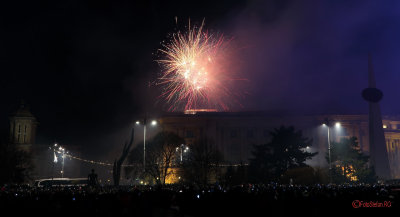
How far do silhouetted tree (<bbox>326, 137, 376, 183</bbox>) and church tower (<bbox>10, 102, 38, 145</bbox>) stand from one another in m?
68.7

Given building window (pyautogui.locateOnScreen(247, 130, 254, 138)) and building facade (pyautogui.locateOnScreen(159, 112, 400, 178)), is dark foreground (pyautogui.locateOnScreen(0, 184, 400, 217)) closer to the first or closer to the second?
building facade (pyautogui.locateOnScreen(159, 112, 400, 178))

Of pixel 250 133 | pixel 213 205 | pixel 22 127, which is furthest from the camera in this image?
pixel 250 133

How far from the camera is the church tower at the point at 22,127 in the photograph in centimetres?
8900

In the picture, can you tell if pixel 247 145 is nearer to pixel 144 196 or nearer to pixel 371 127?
pixel 371 127

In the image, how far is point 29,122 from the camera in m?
91.2

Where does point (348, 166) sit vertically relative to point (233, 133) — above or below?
below

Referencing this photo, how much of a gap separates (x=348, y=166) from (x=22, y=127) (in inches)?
2882

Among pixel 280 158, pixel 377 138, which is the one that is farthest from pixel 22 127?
pixel 377 138

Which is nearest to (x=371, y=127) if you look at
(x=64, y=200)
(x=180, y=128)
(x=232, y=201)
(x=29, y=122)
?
(x=232, y=201)

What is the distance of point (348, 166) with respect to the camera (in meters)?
52.9

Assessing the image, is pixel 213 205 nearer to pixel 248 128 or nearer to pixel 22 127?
pixel 22 127

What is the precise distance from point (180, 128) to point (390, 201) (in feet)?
314

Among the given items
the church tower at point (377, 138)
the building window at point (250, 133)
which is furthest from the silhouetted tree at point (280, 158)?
the building window at point (250, 133)

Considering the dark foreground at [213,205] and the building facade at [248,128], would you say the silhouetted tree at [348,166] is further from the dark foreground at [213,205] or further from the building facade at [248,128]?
the building facade at [248,128]
